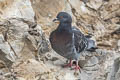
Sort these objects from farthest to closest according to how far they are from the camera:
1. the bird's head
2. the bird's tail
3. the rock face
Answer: the bird's tail
the bird's head
the rock face

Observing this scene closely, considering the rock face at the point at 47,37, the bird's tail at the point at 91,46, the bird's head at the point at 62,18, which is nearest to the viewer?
the rock face at the point at 47,37

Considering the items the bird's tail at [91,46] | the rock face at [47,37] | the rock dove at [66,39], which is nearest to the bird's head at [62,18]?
the rock dove at [66,39]

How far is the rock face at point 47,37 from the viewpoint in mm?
6578

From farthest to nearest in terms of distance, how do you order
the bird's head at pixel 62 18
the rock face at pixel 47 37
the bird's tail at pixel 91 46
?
the bird's tail at pixel 91 46 < the bird's head at pixel 62 18 < the rock face at pixel 47 37

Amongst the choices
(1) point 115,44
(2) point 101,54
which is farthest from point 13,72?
(1) point 115,44

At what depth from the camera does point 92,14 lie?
33.5 ft

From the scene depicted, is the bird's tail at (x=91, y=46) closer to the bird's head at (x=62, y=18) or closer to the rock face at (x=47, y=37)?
the rock face at (x=47, y=37)

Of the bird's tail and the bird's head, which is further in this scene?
the bird's tail

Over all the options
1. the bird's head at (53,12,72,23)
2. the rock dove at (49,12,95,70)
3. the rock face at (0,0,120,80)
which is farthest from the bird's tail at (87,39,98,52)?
the bird's head at (53,12,72,23)

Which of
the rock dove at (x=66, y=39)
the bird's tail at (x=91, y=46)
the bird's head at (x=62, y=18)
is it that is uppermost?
the bird's head at (x=62, y=18)

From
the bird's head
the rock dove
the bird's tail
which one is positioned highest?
the bird's head

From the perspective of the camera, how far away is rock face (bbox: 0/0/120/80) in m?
6.58

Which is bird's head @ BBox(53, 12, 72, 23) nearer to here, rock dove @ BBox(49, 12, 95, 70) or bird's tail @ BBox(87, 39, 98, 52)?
rock dove @ BBox(49, 12, 95, 70)

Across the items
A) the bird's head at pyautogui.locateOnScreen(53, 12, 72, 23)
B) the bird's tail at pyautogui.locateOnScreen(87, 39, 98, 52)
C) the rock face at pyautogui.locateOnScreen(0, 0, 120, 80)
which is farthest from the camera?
the bird's tail at pyautogui.locateOnScreen(87, 39, 98, 52)
